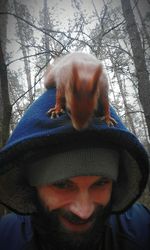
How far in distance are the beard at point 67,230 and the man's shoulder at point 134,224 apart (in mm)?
182

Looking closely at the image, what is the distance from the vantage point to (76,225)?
1567 mm

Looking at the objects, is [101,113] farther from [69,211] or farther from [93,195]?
[69,211]

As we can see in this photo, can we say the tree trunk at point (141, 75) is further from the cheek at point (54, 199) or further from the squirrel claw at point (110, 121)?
the cheek at point (54, 199)

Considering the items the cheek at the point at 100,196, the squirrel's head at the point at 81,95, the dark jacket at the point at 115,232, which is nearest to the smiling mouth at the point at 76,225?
the cheek at the point at 100,196

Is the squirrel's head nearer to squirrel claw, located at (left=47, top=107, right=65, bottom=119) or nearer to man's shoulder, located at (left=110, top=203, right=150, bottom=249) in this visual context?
squirrel claw, located at (left=47, top=107, right=65, bottom=119)

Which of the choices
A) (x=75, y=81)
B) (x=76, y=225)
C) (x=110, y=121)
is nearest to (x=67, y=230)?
(x=76, y=225)

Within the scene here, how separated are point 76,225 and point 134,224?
47cm

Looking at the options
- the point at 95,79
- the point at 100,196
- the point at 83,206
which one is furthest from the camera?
the point at 100,196

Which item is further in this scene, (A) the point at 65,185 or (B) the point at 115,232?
(B) the point at 115,232

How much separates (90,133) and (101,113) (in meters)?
0.23

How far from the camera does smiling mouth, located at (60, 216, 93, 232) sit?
5.12ft

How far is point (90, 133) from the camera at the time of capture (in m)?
1.63

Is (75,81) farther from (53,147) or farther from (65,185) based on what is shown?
(65,185)

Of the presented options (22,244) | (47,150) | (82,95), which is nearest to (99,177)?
(47,150)
